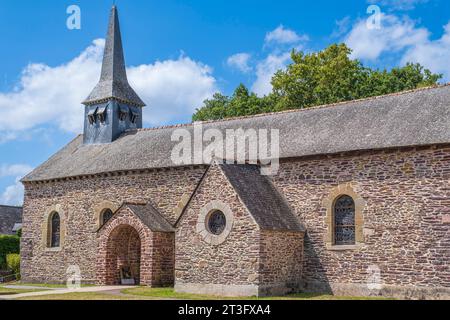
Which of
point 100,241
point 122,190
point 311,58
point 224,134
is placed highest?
point 311,58

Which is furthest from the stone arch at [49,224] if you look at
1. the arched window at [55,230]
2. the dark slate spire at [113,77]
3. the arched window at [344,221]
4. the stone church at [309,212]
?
the arched window at [344,221]

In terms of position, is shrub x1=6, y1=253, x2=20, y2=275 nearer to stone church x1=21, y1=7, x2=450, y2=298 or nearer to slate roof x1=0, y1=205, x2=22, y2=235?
stone church x1=21, y1=7, x2=450, y2=298

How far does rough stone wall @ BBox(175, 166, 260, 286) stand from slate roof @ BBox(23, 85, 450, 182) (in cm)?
332

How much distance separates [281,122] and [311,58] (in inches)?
621

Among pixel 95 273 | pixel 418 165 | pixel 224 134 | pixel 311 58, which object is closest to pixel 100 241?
pixel 95 273

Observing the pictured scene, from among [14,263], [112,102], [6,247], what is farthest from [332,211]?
[6,247]

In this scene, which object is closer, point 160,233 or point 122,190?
point 160,233

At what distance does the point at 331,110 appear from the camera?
2484cm

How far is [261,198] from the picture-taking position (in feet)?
70.3

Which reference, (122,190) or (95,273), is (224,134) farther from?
(95,273)

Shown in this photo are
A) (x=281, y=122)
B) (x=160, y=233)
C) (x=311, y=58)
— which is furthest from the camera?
(x=311, y=58)

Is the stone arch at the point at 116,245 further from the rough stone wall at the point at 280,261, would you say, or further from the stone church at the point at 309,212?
the rough stone wall at the point at 280,261

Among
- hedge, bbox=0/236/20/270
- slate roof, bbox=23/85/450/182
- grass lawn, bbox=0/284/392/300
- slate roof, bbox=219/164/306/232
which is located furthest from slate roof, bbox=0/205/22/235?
slate roof, bbox=219/164/306/232

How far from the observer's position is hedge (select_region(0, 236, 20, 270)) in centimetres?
3697
